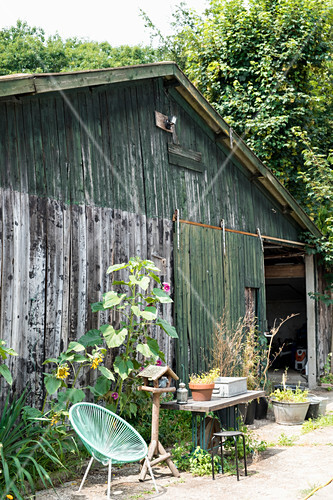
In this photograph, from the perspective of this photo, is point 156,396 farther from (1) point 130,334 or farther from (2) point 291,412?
(2) point 291,412

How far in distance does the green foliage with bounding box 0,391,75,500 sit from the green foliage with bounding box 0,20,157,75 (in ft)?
74.2

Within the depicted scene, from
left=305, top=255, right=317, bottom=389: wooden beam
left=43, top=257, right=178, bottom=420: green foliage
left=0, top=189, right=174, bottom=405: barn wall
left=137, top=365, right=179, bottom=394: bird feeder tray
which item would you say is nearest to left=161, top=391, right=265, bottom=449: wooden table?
left=137, top=365, right=179, bottom=394: bird feeder tray

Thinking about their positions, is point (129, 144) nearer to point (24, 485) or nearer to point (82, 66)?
point (24, 485)

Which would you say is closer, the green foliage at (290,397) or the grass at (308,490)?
the grass at (308,490)

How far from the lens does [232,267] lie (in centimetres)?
970

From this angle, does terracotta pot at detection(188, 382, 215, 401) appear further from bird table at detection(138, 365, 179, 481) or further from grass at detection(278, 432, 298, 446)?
grass at detection(278, 432, 298, 446)

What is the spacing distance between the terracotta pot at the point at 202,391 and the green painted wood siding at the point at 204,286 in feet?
6.23

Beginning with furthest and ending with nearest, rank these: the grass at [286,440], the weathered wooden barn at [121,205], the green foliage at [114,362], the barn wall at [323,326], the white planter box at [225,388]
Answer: the barn wall at [323,326]
the grass at [286,440]
the white planter box at [225,388]
the weathered wooden barn at [121,205]
the green foliage at [114,362]

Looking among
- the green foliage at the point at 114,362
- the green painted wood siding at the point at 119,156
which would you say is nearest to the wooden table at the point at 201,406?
the green foliage at the point at 114,362

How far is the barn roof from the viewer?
18.6 feet

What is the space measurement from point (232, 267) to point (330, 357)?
5.07 m

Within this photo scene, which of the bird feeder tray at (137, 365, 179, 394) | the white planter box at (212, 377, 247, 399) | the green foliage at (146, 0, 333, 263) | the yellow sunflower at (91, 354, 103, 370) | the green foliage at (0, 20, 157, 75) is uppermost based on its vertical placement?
the green foliage at (0, 20, 157, 75)

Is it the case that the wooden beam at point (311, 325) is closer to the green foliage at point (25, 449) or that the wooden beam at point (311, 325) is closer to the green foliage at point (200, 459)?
the green foliage at point (200, 459)

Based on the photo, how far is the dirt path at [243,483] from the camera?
5094mm
